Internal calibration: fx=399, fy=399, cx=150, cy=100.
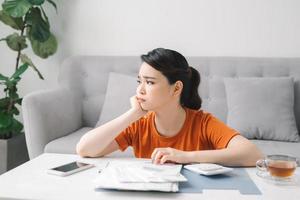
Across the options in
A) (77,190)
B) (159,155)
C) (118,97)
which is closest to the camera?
(77,190)

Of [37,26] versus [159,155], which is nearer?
[159,155]

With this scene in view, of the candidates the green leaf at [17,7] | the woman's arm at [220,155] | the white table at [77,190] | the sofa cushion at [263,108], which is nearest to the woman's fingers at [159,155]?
the woman's arm at [220,155]

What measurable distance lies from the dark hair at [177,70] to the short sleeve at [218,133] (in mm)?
110

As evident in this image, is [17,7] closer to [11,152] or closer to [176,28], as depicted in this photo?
[11,152]

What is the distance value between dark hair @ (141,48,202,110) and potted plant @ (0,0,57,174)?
1.54 metres

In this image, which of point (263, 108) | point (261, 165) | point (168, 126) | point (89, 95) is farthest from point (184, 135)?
point (89, 95)

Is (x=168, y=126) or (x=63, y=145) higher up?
(x=168, y=126)

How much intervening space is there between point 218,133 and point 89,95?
1.63 meters

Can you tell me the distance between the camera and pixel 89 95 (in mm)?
2896

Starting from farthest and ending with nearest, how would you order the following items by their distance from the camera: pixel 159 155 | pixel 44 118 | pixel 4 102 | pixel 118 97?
pixel 4 102, pixel 118 97, pixel 44 118, pixel 159 155

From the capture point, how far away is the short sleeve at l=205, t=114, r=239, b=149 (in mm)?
1396

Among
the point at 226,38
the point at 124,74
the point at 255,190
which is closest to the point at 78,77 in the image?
the point at 124,74

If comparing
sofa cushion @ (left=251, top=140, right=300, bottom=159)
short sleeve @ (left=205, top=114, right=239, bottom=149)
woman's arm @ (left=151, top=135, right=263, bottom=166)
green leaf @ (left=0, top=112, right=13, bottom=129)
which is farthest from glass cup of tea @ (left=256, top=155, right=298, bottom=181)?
green leaf @ (left=0, top=112, right=13, bottom=129)

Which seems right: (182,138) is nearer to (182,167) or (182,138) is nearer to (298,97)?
(182,167)
